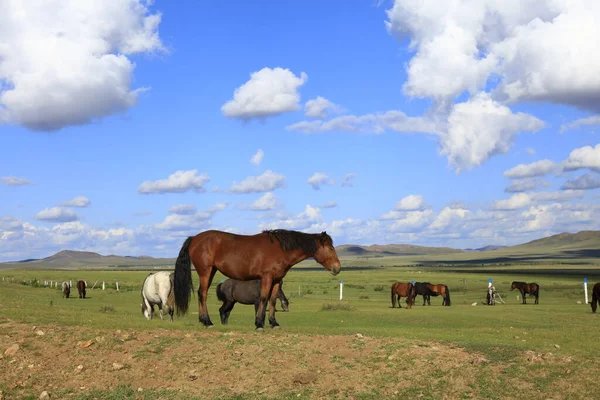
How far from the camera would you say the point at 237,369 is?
40.4 ft

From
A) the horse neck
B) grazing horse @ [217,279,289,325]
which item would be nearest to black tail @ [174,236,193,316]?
the horse neck

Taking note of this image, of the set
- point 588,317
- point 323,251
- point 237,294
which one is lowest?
point 588,317

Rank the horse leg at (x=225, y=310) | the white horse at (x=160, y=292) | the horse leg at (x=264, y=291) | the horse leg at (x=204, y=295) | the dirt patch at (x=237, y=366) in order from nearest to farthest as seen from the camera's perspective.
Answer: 1. the dirt patch at (x=237, y=366)
2. the horse leg at (x=264, y=291)
3. the horse leg at (x=204, y=295)
4. the horse leg at (x=225, y=310)
5. the white horse at (x=160, y=292)

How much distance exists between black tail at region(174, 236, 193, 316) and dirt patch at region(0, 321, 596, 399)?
2292mm

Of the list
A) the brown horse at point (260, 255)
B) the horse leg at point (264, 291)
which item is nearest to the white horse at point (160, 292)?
the brown horse at point (260, 255)

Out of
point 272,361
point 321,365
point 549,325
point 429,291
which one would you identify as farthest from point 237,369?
point 429,291

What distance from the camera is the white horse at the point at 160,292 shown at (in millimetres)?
21844

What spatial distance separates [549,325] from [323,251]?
14.2 meters

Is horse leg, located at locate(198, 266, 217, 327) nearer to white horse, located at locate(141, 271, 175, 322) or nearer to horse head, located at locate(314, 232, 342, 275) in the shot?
horse head, located at locate(314, 232, 342, 275)

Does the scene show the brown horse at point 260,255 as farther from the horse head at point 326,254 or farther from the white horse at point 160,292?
the white horse at point 160,292

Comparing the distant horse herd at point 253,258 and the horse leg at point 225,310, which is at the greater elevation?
the distant horse herd at point 253,258

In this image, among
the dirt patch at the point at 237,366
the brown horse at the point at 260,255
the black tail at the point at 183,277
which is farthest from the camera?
the black tail at the point at 183,277

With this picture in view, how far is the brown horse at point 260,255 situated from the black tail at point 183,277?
0.67 ft

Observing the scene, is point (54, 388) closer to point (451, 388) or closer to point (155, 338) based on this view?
point (155, 338)
